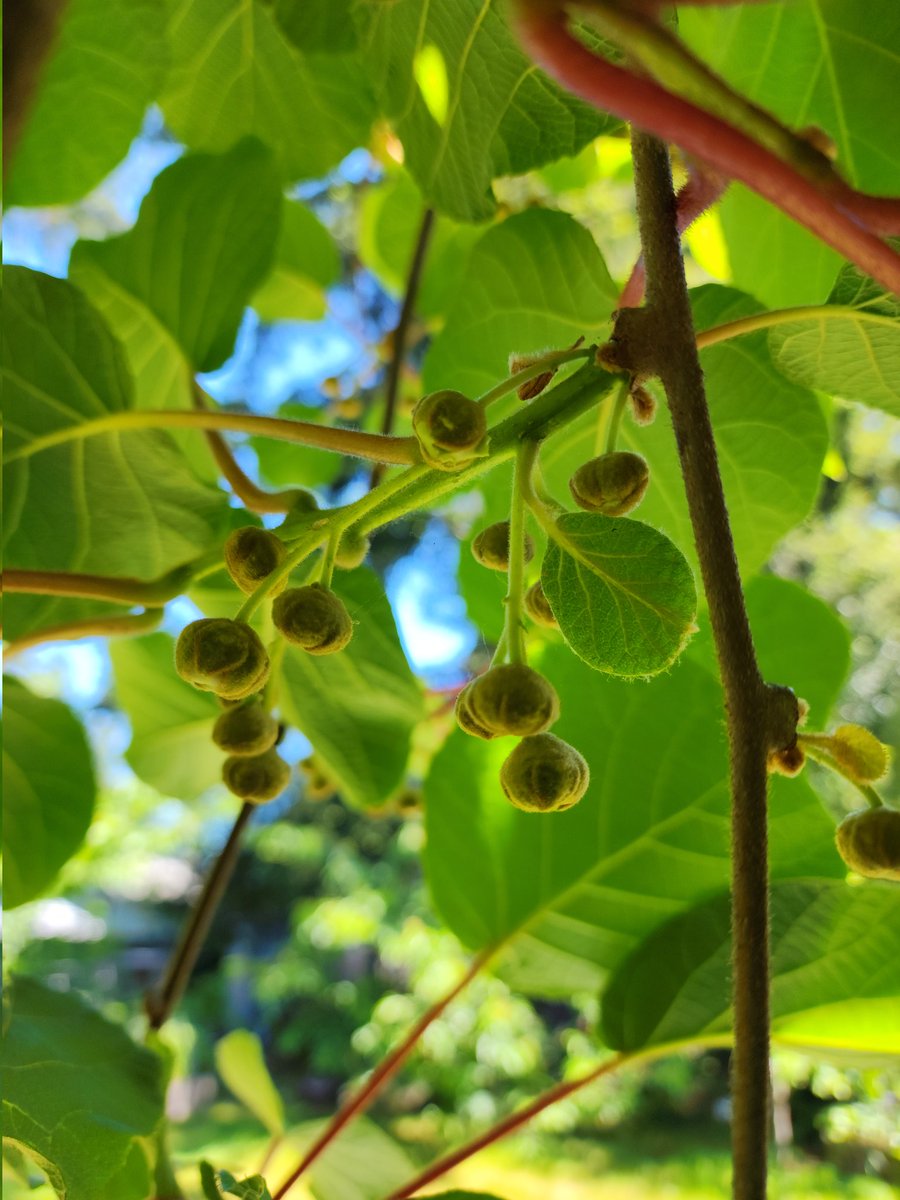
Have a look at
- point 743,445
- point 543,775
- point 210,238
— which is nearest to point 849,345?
point 743,445

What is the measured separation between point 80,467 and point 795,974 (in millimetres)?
403

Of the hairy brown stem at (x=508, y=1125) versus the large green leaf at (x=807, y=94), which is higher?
the large green leaf at (x=807, y=94)

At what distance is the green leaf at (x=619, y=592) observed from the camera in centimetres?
31

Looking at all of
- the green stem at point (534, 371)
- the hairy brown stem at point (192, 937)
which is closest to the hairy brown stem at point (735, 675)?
the green stem at point (534, 371)

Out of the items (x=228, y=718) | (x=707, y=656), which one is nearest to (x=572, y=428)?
(x=707, y=656)

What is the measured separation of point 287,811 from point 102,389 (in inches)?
326

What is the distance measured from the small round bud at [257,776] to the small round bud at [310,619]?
0.33 ft

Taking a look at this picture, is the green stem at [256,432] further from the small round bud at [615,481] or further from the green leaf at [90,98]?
the green leaf at [90,98]

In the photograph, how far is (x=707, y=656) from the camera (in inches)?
20.9

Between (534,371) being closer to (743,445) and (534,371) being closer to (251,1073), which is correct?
(743,445)

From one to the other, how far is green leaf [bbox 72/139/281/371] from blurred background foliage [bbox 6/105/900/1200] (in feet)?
6.78

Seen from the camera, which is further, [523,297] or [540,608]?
[523,297]

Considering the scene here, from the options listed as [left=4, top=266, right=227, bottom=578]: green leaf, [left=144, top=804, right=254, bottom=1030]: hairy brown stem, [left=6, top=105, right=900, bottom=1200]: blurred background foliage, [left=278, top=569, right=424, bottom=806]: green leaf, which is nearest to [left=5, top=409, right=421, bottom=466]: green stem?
[left=4, top=266, right=227, bottom=578]: green leaf

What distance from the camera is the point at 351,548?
0.35m
